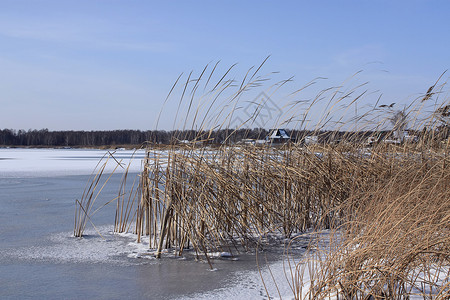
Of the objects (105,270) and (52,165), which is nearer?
(105,270)

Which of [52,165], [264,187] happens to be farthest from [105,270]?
[52,165]

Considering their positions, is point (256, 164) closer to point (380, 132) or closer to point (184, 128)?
point (184, 128)

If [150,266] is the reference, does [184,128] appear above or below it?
above

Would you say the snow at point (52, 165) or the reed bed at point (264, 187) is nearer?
the reed bed at point (264, 187)

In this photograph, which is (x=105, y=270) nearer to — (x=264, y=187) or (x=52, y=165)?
(x=264, y=187)

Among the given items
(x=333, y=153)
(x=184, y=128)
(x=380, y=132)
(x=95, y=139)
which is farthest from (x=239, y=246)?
(x=95, y=139)

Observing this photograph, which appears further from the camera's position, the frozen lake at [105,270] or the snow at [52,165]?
the snow at [52,165]

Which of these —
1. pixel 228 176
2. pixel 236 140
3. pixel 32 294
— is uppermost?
pixel 236 140

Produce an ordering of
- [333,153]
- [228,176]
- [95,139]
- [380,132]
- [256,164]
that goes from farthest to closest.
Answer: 1. [95,139]
2. [380,132]
3. [333,153]
4. [256,164]
5. [228,176]

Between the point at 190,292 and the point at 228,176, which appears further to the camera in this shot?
the point at 228,176

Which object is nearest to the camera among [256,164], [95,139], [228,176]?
[228,176]

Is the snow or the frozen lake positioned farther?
the snow

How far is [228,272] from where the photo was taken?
3.07 metres

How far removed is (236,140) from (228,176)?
1.83 feet
